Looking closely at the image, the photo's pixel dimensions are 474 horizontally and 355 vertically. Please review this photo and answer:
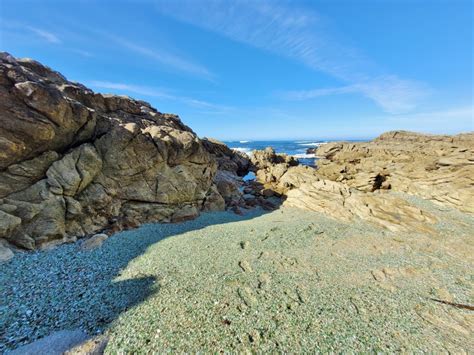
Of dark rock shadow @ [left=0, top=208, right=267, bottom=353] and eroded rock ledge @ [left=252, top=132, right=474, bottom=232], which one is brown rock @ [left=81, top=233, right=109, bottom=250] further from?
eroded rock ledge @ [left=252, top=132, right=474, bottom=232]

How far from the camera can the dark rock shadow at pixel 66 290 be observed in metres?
6.46

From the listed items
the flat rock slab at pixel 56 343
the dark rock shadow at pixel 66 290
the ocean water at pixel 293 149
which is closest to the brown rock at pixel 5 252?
the dark rock shadow at pixel 66 290

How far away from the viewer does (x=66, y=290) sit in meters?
7.90

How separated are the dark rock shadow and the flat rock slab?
0.22 meters

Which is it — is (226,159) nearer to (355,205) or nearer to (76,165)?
(355,205)

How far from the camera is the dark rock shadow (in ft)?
21.2

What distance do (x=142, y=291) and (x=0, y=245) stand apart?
7.21 meters

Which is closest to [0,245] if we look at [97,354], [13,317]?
[13,317]

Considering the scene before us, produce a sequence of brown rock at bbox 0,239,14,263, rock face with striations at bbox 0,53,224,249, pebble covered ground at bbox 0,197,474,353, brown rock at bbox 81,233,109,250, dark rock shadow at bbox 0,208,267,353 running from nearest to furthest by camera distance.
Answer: pebble covered ground at bbox 0,197,474,353 < dark rock shadow at bbox 0,208,267,353 < brown rock at bbox 0,239,14,263 < rock face with striations at bbox 0,53,224,249 < brown rock at bbox 81,233,109,250

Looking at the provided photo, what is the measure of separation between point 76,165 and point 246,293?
1171 cm

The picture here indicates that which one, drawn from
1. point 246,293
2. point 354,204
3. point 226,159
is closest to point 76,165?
point 246,293

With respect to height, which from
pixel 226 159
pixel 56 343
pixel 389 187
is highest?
pixel 226 159

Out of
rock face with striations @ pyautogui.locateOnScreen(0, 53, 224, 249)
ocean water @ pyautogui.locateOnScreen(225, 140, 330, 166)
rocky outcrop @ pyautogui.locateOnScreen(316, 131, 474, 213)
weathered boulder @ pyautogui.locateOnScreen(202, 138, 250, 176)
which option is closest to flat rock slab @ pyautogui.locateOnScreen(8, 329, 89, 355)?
rock face with striations @ pyautogui.locateOnScreen(0, 53, 224, 249)

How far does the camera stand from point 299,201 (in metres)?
20.2
